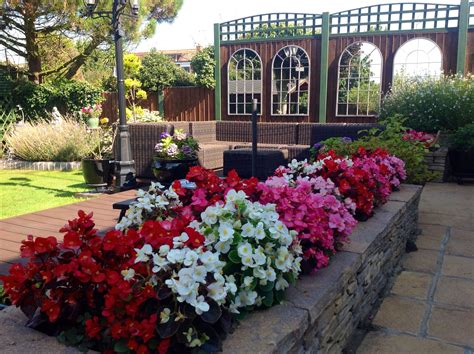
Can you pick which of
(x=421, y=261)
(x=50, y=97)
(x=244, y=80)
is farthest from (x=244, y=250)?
(x=50, y=97)

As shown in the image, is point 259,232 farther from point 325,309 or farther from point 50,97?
point 50,97

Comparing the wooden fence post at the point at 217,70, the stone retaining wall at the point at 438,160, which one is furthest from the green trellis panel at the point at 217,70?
the stone retaining wall at the point at 438,160

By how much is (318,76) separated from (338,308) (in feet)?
29.0

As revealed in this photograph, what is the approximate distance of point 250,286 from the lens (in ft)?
4.36

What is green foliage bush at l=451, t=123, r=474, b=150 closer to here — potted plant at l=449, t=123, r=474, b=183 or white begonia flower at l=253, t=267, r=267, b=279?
potted plant at l=449, t=123, r=474, b=183

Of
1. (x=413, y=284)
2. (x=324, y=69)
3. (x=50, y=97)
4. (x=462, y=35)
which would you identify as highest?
(x=462, y=35)

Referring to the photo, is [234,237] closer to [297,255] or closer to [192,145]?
[297,255]

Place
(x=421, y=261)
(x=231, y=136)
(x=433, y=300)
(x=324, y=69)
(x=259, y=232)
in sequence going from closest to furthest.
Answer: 1. (x=259, y=232)
2. (x=433, y=300)
3. (x=421, y=261)
4. (x=231, y=136)
5. (x=324, y=69)

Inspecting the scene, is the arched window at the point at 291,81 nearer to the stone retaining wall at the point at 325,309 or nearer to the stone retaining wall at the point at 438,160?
the stone retaining wall at the point at 438,160

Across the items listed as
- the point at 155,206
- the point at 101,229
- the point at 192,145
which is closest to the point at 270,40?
the point at 192,145

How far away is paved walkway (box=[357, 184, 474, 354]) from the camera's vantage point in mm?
2023

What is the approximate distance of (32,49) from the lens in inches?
426

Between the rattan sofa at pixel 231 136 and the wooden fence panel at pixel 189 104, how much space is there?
10.8ft

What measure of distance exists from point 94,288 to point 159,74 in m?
13.4
